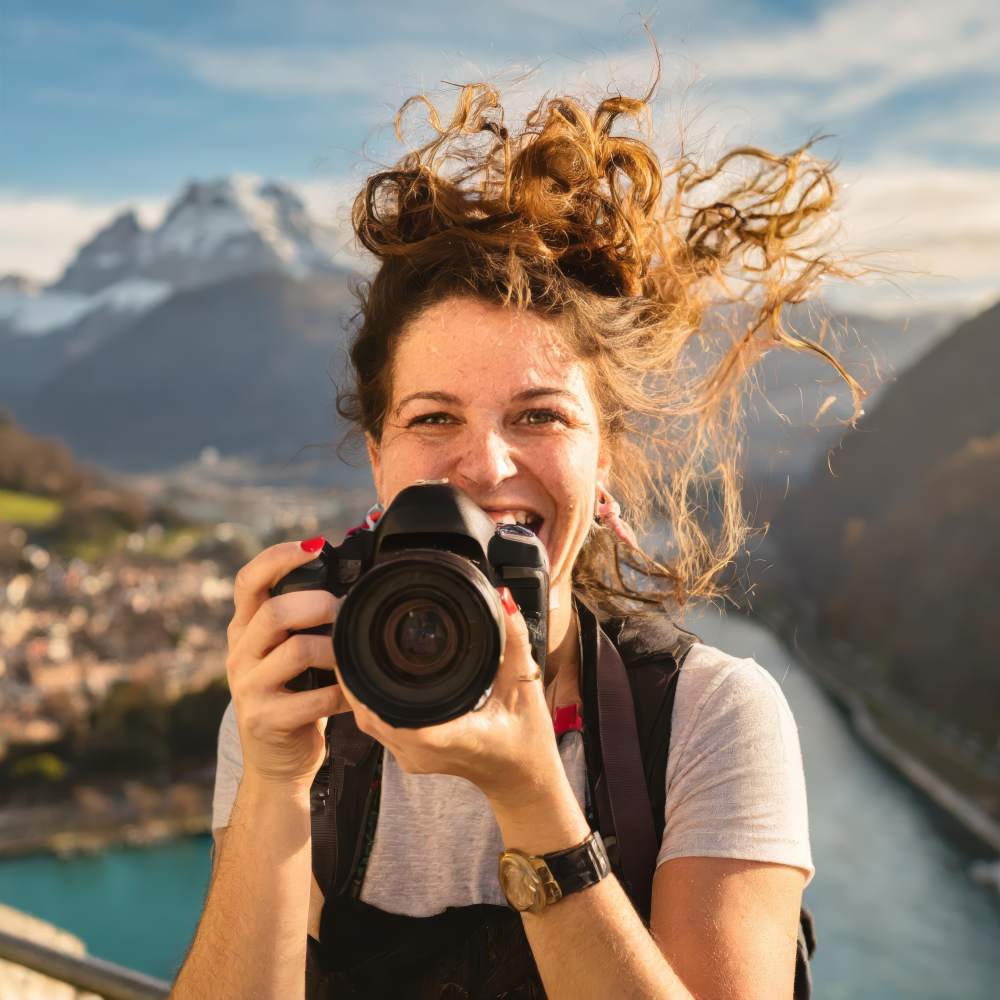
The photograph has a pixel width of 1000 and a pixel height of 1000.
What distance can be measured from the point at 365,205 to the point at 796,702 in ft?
138

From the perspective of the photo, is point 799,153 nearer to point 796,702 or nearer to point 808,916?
point 808,916

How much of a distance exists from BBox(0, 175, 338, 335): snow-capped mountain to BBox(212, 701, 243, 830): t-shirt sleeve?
123207 mm

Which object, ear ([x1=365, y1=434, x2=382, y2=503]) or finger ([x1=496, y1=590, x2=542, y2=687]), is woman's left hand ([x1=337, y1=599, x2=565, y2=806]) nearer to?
finger ([x1=496, y1=590, x2=542, y2=687])

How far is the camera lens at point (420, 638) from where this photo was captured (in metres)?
1.25

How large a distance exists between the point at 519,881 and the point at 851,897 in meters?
34.4

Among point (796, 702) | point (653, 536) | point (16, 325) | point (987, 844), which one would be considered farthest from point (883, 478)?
point (16, 325)

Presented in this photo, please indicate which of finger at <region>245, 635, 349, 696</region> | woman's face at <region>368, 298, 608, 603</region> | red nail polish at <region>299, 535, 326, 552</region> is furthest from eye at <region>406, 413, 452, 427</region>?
finger at <region>245, 635, 349, 696</region>

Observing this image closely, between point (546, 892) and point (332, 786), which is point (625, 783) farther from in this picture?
point (332, 786)

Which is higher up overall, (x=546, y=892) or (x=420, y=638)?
(x=420, y=638)

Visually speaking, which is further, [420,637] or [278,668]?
[278,668]

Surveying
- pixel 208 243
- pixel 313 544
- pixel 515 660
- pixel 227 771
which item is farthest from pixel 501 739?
pixel 208 243

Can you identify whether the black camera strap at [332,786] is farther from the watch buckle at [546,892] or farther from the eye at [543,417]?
the eye at [543,417]

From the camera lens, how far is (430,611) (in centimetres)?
128

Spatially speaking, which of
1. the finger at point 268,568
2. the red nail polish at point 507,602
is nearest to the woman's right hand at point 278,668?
the finger at point 268,568
